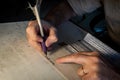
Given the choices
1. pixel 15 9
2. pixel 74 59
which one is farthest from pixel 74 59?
pixel 15 9

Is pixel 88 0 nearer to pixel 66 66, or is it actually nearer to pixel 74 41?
pixel 74 41

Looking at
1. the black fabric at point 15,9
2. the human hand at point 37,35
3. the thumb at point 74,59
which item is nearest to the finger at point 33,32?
the human hand at point 37,35

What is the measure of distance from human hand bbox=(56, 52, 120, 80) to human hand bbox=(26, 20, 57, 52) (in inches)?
3.8

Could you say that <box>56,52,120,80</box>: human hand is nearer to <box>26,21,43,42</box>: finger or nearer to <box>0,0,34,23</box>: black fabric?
<box>26,21,43,42</box>: finger

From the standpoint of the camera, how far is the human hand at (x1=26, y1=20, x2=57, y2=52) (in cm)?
86

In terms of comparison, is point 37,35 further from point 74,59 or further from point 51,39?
point 74,59

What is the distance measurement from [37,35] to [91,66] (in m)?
0.26

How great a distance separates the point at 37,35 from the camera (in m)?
0.87

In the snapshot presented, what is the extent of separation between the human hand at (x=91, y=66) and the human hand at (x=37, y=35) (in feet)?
0.32

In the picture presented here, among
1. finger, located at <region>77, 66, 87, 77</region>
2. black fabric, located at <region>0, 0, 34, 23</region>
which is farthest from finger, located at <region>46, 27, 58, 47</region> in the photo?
black fabric, located at <region>0, 0, 34, 23</region>

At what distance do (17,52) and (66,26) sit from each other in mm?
282

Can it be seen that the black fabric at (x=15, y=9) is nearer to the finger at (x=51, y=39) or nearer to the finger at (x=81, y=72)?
the finger at (x=51, y=39)

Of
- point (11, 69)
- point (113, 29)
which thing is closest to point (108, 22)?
point (113, 29)

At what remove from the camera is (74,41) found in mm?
902
